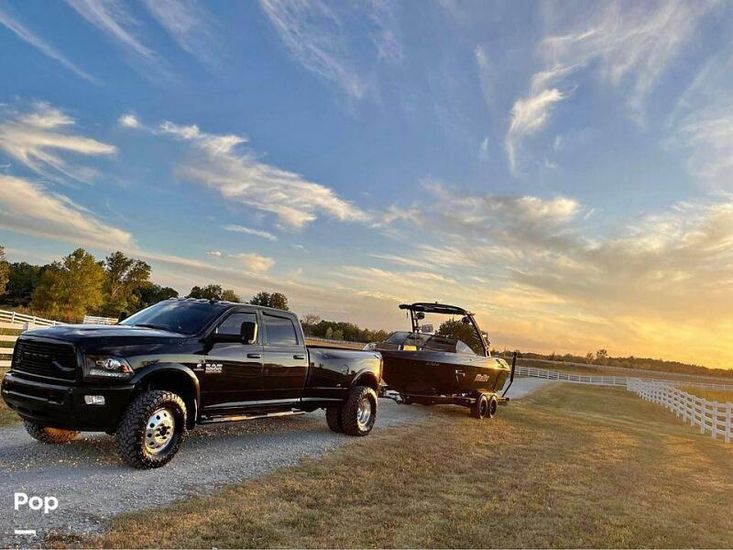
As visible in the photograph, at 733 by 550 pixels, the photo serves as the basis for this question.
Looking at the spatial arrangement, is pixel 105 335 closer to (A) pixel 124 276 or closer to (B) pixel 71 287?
(B) pixel 71 287

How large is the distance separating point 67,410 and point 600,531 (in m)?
5.91

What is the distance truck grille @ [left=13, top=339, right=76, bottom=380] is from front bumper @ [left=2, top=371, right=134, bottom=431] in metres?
0.14

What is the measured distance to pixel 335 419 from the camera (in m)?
10.9

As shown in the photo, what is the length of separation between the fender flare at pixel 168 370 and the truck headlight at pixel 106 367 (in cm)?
12

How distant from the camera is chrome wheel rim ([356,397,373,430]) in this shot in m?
10.9

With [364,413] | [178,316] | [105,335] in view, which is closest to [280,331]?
[178,316]

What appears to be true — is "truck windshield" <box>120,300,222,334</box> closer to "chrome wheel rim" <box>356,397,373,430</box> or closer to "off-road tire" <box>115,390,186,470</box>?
"off-road tire" <box>115,390,186,470</box>

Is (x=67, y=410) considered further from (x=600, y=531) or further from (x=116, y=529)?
(x=600, y=531)

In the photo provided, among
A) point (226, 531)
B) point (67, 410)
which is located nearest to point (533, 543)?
point (226, 531)

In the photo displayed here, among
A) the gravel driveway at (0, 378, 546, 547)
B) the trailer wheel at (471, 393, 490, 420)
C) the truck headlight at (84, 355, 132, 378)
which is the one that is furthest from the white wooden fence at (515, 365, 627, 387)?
the truck headlight at (84, 355, 132, 378)

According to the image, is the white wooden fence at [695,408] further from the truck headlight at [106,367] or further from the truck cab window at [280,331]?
the truck headlight at [106,367]

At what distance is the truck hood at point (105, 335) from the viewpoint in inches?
276

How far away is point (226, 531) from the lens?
535 centimetres

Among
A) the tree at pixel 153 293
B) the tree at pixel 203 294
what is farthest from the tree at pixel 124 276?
the tree at pixel 203 294
